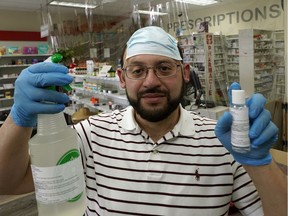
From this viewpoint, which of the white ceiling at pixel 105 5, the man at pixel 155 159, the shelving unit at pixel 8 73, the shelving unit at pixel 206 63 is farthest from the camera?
the shelving unit at pixel 8 73

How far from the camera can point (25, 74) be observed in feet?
2.56

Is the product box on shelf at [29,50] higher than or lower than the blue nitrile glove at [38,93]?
higher

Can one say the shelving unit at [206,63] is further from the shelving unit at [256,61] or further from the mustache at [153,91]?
the mustache at [153,91]

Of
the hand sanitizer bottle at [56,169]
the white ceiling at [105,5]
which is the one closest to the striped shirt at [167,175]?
the hand sanitizer bottle at [56,169]

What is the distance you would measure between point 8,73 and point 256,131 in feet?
28.1

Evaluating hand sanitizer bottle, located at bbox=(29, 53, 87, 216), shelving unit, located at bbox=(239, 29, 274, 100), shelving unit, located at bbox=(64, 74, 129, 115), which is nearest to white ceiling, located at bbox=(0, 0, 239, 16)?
shelving unit, located at bbox=(239, 29, 274, 100)

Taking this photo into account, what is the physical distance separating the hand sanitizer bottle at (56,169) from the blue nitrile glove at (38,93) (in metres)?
0.04

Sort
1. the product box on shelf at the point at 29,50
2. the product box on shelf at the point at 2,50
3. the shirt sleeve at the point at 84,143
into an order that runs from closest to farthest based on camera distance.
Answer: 1. the shirt sleeve at the point at 84,143
2. the product box on shelf at the point at 2,50
3. the product box on shelf at the point at 29,50

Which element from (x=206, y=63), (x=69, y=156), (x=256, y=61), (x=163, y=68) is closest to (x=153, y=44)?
(x=163, y=68)

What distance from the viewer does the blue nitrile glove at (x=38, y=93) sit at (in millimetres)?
695

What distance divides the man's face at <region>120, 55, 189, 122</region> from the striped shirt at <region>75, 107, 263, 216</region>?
0.09m

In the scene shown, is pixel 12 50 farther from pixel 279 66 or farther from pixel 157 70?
pixel 157 70

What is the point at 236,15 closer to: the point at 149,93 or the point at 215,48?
the point at 215,48

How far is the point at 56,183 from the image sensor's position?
61cm
